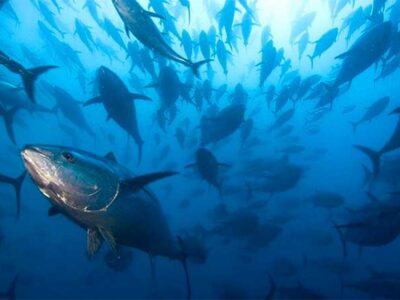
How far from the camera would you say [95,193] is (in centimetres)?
213

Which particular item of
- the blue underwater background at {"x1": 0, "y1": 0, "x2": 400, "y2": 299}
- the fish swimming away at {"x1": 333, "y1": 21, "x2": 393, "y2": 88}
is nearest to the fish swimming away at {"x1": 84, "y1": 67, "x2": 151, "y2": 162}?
the blue underwater background at {"x1": 0, "y1": 0, "x2": 400, "y2": 299}

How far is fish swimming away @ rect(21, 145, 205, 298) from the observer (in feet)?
6.32

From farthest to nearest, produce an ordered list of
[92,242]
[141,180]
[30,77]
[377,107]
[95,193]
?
1. [377,107]
2. [30,77]
3. [92,242]
4. [141,180]
5. [95,193]

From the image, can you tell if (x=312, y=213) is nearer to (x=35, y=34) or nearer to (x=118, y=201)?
(x=118, y=201)

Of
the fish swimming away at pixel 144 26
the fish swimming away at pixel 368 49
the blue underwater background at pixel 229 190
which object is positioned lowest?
the blue underwater background at pixel 229 190

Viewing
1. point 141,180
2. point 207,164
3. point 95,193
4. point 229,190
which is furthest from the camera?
point 229,190

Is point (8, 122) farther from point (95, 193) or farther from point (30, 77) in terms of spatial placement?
point (95, 193)

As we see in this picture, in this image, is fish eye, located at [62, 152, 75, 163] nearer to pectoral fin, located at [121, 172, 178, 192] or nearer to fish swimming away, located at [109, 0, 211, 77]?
pectoral fin, located at [121, 172, 178, 192]

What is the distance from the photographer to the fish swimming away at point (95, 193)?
193 cm

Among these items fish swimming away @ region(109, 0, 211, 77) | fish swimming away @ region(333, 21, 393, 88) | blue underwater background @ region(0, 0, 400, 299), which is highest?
fish swimming away @ region(333, 21, 393, 88)

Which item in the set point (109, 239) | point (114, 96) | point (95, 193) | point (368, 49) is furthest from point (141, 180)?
point (368, 49)

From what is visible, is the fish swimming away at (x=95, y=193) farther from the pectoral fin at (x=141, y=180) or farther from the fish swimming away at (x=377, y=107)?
the fish swimming away at (x=377, y=107)

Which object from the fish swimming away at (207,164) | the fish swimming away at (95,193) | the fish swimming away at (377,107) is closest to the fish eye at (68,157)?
the fish swimming away at (95,193)

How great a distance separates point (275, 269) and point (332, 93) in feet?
25.6
